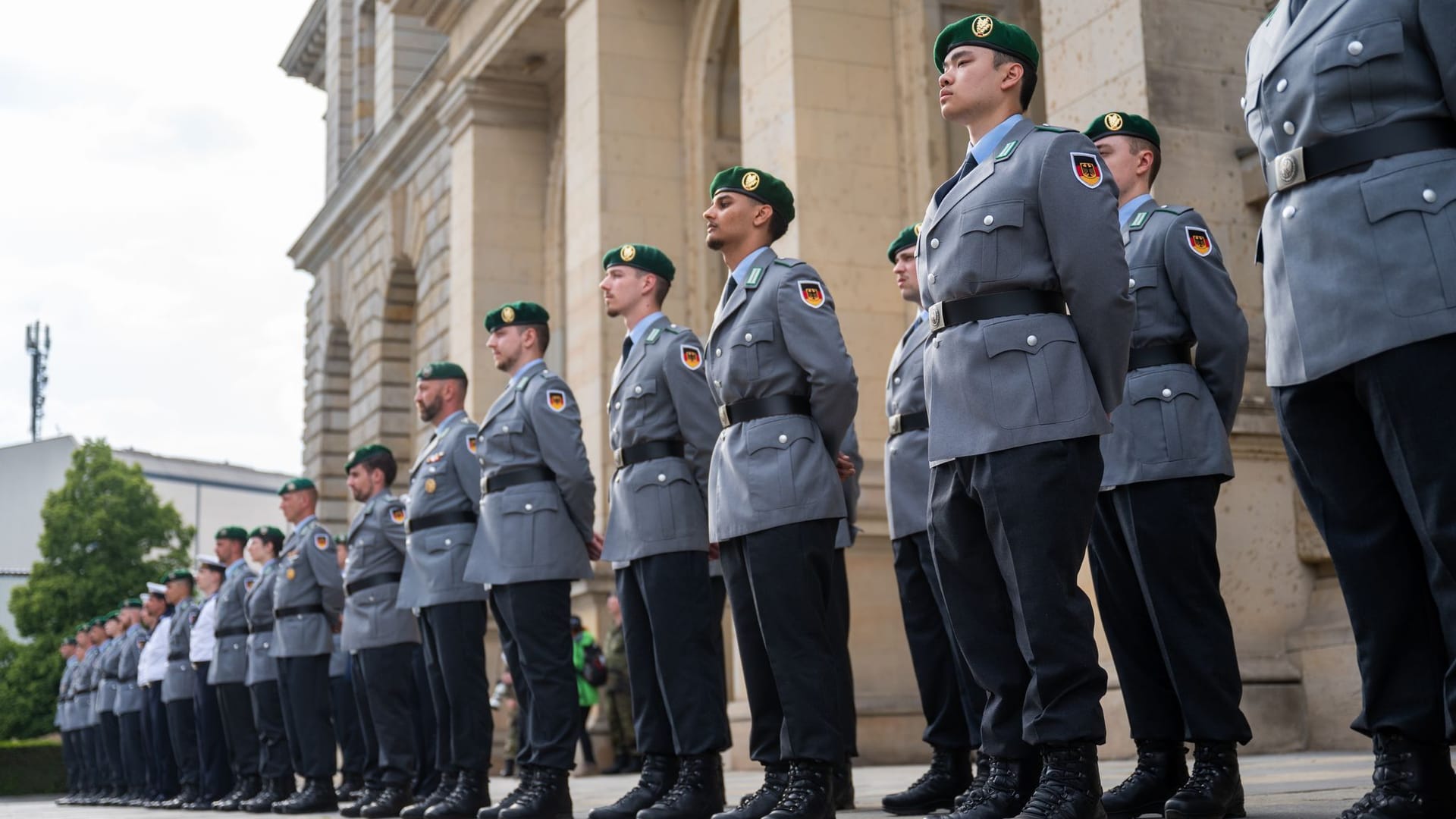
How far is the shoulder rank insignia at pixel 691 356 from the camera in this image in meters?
5.94

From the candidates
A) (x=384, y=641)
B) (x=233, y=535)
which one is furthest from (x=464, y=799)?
(x=233, y=535)

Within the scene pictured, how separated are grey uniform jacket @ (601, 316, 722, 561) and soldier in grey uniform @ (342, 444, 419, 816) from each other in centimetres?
239

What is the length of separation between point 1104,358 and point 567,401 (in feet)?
10.0

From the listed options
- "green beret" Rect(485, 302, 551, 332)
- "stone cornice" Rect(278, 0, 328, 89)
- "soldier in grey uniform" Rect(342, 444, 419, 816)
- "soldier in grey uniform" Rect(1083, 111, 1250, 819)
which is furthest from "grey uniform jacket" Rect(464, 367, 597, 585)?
"stone cornice" Rect(278, 0, 328, 89)

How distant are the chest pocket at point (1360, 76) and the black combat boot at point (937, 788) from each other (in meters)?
3.05

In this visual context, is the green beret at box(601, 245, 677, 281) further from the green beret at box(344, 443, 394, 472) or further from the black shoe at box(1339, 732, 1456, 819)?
the black shoe at box(1339, 732, 1456, 819)

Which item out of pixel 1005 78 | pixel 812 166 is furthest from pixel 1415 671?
pixel 812 166

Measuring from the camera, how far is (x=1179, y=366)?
4.89 m

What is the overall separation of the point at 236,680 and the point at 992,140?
8.22m

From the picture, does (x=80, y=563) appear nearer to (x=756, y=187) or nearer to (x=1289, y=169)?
(x=756, y=187)

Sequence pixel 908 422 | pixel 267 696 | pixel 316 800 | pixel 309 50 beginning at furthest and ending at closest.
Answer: pixel 309 50 → pixel 267 696 → pixel 316 800 → pixel 908 422

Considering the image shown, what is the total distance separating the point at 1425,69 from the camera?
11.3 ft

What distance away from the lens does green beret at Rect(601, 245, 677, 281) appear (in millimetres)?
6258

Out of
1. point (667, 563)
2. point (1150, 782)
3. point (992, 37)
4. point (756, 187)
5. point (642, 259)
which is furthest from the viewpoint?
point (642, 259)
